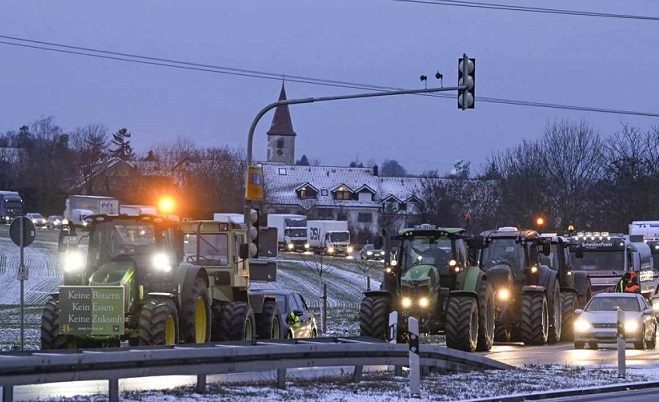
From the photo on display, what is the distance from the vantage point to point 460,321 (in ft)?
92.4

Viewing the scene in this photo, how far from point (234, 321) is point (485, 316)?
6433 millimetres

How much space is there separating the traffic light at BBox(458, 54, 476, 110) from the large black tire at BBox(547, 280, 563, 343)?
20.4 feet

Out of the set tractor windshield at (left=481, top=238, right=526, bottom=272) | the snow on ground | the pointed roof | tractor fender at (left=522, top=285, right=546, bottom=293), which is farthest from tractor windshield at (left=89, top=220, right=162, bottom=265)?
the pointed roof

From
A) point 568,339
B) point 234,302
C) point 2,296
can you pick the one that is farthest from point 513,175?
point 234,302

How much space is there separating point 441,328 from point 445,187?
232 feet

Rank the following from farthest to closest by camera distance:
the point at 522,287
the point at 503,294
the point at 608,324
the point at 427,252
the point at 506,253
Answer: the point at 506,253, the point at 522,287, the point at 503,294, the point at 608,324, the point at 427,252

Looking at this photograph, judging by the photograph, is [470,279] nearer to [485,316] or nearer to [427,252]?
[485,316]

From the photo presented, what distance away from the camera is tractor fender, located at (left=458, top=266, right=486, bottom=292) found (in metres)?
29.0

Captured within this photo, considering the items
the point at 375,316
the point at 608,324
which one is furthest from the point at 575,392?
the point at 608,324

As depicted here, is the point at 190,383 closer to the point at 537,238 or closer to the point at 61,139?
the point at 537,238

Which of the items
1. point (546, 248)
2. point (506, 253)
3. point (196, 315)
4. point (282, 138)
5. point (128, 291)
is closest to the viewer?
point (128, 291)

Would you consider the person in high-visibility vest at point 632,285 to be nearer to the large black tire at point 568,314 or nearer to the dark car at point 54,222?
the large black tire at point 568,314

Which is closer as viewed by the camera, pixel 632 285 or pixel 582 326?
pixel 582 326

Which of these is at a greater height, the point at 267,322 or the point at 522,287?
the point at 522,287
